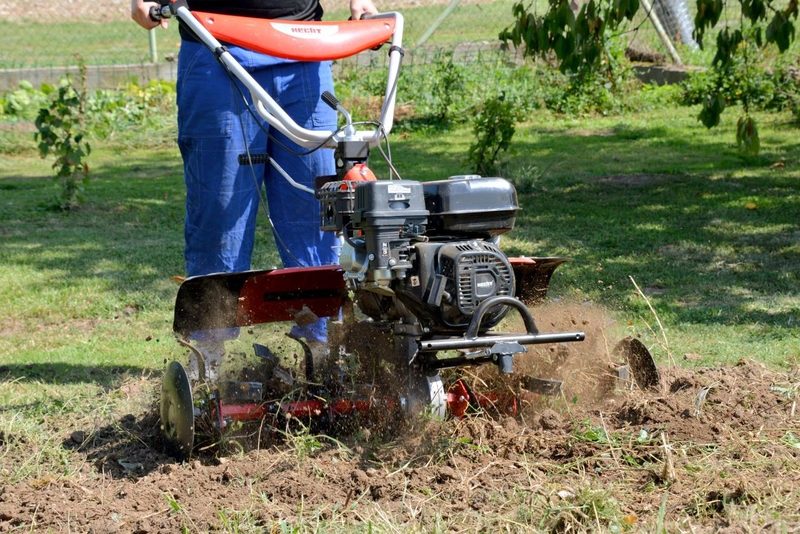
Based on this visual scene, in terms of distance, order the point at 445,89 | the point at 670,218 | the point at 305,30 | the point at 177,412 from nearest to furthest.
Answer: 1. the point at 177,412
2. the point at 305,30
3. the point at 670,218
4. the point at 445,89

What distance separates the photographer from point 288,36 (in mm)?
3541

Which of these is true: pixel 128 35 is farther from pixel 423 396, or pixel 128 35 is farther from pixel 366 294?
pixel 423 396

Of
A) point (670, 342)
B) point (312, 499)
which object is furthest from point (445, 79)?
point (312, 499)

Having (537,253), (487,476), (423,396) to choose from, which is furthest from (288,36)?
(537,253)

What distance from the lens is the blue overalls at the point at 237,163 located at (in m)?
3.71

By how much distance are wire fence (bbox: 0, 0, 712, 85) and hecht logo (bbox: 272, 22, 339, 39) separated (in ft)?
26.9

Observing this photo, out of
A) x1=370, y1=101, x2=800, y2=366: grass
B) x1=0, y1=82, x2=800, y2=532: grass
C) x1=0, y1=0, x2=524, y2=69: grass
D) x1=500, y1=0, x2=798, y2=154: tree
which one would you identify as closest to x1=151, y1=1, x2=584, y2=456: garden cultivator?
x1=0, y1=82, x2=800, y2=532: grass

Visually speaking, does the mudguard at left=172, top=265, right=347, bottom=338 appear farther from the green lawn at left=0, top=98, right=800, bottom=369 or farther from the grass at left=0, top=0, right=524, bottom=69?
the grass at left=0, top=0, right=524, bottom=69

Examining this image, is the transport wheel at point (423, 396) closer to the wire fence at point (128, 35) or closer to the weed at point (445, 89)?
the weed at point (445, 89)

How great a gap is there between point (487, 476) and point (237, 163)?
4.70 feet

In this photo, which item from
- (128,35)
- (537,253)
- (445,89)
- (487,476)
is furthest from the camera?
(128,35)

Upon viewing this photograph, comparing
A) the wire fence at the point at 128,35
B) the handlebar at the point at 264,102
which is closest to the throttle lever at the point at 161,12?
the handlebar at the point at 264,102

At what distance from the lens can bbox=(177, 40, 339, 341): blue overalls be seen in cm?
371

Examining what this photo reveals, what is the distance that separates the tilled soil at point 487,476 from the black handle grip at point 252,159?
98 cm
